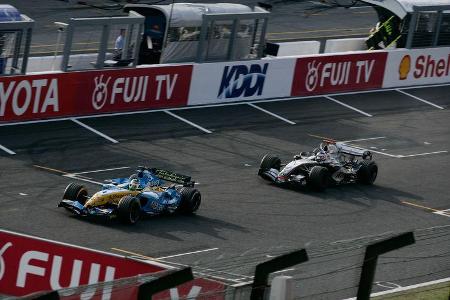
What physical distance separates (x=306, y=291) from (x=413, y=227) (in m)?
7.91

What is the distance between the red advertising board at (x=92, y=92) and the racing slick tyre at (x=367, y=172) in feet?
23.4

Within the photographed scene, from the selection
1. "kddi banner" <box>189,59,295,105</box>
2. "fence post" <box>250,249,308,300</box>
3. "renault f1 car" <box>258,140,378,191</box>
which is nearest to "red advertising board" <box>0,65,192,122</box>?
"kddi banner" <box>189,59,295,105</box>

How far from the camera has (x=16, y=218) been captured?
20906 millimetres

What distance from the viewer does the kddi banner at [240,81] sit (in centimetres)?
3206

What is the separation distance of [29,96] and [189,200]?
7.38 metres

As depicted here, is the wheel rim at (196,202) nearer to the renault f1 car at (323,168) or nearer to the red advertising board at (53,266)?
the renault f1 car at (323,168)

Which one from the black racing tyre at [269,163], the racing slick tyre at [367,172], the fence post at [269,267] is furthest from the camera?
the racing slick tyre at [367,172]

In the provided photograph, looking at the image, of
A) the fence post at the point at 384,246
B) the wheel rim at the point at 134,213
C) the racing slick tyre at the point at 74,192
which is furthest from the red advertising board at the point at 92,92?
the fence post at the point at 384,246

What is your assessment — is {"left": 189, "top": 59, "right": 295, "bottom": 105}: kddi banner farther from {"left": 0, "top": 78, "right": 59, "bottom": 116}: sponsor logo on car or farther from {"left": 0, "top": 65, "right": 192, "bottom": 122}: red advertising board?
{"left": 0, "top": 78, "right": 59, "bottom": 116}: sponsor logo on car

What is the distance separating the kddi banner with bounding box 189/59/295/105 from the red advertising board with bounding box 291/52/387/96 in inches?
18.4

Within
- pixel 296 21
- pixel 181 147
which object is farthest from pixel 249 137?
pixel 296 21

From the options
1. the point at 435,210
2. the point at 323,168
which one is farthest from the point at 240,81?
the point at 435,210

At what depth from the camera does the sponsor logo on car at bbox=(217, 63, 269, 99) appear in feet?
107

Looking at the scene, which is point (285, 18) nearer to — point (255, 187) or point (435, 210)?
point (255, 187)
